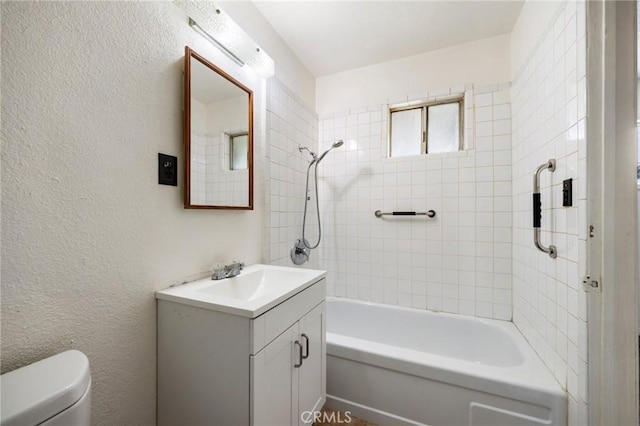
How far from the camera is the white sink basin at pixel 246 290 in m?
0.85

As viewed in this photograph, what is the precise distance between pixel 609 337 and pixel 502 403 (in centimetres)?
53

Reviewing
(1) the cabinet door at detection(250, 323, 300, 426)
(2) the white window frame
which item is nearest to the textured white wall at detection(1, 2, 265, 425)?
(1) the cabinet door at detection(250, 323, 300, 426)

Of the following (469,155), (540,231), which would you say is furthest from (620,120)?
(469,155)

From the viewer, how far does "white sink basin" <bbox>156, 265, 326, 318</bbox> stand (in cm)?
85

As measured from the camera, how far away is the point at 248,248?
1519 millimetres

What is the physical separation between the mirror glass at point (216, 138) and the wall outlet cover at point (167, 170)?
0.05 metres

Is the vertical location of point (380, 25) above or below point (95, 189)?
above

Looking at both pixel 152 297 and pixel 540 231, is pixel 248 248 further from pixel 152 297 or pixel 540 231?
pixel 540 231

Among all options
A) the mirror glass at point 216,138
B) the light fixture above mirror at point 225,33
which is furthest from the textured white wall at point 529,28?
the mirror glass at point 216,138

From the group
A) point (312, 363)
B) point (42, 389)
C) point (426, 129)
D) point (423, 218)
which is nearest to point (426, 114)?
point (426, 129)

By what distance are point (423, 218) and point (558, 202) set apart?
2.99ft

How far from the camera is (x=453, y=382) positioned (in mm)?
1225

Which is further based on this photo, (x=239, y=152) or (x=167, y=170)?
(x=239, y=152)

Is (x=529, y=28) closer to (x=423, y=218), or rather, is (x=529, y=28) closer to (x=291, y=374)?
(x=423, y=218)
